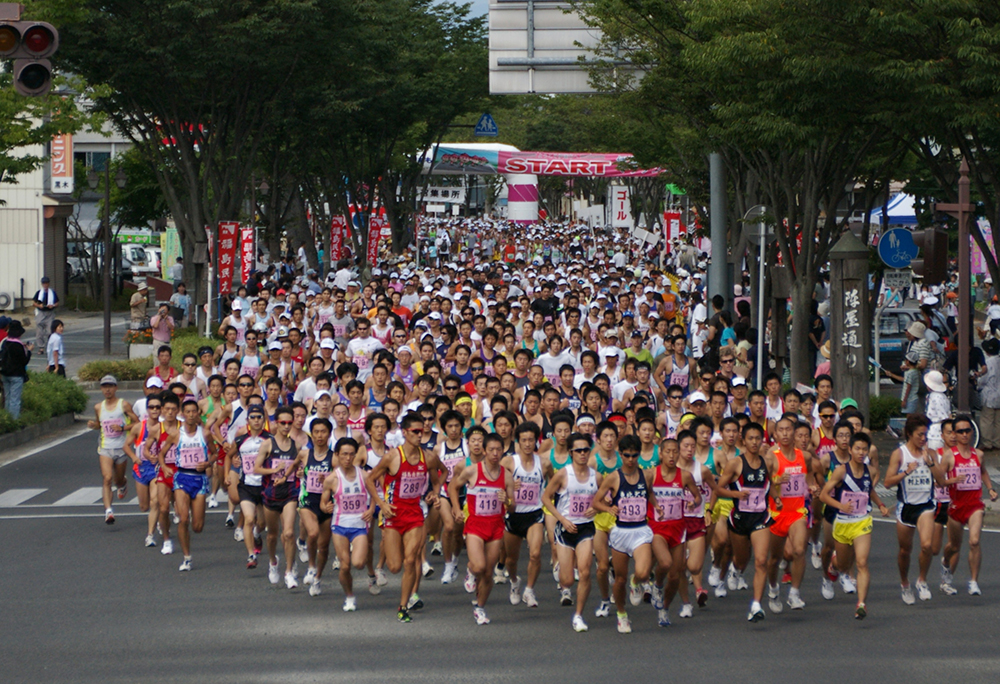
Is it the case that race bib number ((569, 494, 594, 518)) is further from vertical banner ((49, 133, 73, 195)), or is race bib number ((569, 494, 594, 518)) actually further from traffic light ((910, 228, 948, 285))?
vertical banner ((49, 133, 73, 195))

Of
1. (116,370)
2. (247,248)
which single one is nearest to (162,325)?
(116,370)

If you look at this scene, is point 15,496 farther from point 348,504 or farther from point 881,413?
point 881,413

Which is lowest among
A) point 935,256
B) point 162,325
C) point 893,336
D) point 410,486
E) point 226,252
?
point 410,486

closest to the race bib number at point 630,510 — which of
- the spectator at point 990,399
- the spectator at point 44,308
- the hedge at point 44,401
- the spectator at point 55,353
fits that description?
the spectator at point 990,399

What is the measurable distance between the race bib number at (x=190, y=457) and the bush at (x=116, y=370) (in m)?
13.8

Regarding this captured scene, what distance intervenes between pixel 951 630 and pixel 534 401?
4482mm

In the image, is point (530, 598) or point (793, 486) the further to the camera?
point (530, 598)

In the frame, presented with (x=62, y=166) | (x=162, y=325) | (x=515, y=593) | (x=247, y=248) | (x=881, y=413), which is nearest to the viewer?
(x=515, y=593)

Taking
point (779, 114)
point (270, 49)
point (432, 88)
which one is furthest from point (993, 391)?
point (432, 88)

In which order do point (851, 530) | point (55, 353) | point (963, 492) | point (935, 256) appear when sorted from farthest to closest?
point (55, 353) < point (935, 256) < point (963, 492) < point (851, 530)

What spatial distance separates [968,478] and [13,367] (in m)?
14.6

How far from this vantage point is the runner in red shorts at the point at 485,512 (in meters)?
9.99

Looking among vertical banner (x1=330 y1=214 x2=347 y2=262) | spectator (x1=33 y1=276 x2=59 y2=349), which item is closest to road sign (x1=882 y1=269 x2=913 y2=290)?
spectator (x1=33 y1=276 x2=59 y2=349)

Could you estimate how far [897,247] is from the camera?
18.9m
